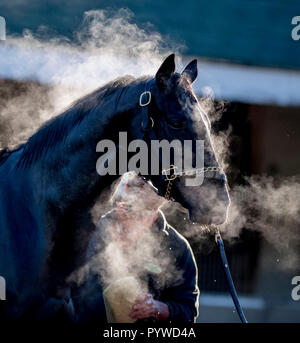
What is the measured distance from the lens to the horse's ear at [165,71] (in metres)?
1.75

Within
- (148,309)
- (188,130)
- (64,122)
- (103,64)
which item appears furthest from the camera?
(103,64)

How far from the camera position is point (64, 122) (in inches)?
74.7

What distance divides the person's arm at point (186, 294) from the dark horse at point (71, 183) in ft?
2.06

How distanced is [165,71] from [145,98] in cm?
13

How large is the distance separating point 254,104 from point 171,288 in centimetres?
399

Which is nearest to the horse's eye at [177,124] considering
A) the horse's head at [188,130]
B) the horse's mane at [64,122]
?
the horse's head at [188,130]

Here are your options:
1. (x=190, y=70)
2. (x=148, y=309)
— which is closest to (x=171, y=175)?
(x=190, y=70)

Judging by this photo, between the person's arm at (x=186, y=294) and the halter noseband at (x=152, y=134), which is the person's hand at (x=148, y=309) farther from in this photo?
the halter noseband at (x=152, y=134)

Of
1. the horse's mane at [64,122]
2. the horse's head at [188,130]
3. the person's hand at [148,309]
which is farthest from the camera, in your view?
the person's hand at [148,309]

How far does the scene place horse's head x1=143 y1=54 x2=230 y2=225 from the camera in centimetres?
174

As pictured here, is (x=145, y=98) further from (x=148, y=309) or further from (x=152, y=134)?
(x=148, y=309)

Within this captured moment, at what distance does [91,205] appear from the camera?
1.85 meters

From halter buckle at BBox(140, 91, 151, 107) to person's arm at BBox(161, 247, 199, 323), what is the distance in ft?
3.13

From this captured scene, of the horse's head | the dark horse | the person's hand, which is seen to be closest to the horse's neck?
the dark horse
